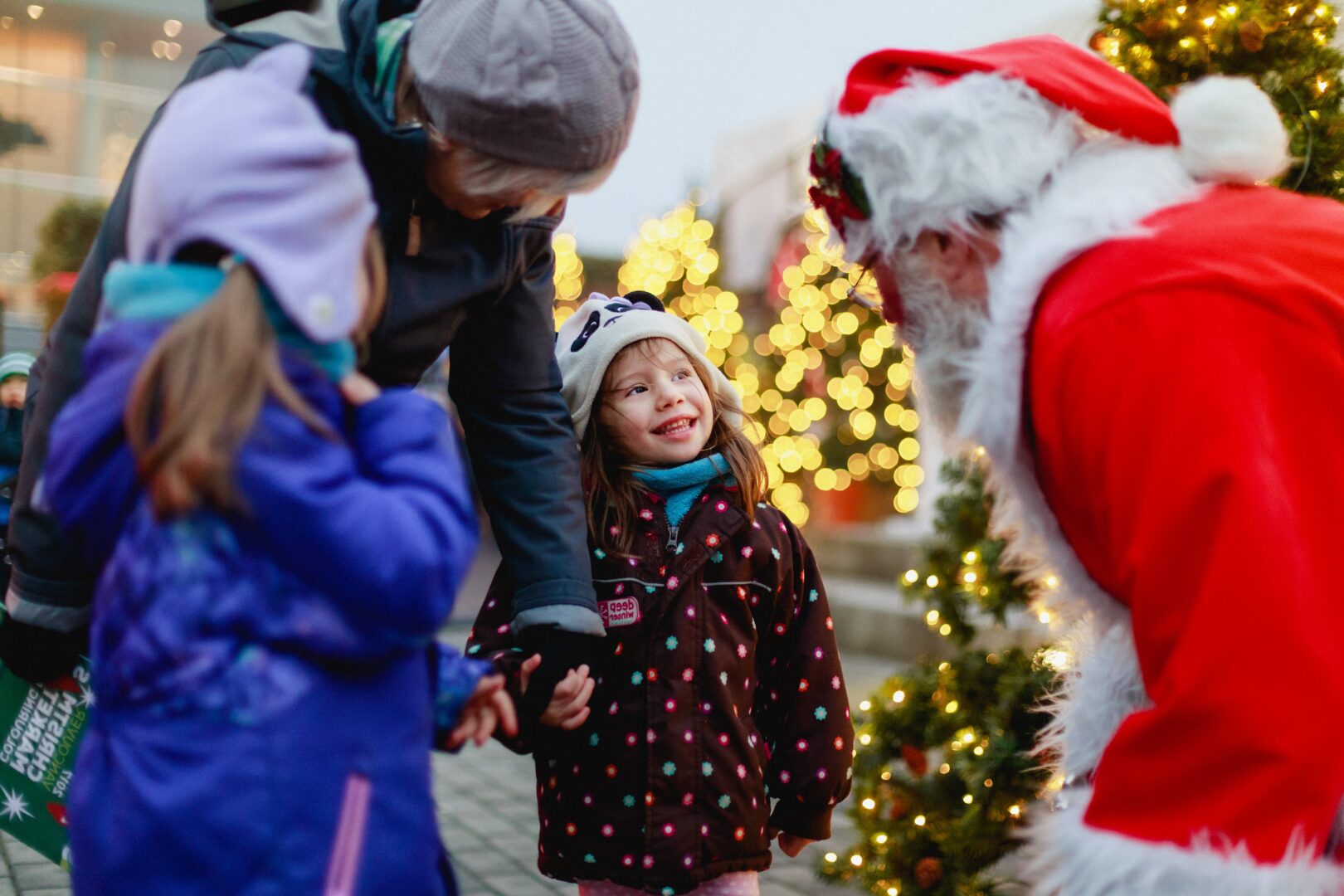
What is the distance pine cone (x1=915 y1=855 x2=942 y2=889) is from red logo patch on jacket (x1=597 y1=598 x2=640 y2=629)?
4.86 feet

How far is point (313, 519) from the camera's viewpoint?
1.33m

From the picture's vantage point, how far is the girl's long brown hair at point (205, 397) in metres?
1.32

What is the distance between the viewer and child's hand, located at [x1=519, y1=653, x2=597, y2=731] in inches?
75.9

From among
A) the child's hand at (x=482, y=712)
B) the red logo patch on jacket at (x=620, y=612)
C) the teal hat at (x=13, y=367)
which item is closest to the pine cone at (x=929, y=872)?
the red logo patch on jacket at (x=620, y=612)

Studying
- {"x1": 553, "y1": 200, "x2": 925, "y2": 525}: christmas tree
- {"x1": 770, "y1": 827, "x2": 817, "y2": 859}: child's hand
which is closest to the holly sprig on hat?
{"x1": 770, "y1": 827, "x2": 817, "y2": 859}: child's hand

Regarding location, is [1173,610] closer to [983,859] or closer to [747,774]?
[747,774]

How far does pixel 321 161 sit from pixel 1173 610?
1.09m

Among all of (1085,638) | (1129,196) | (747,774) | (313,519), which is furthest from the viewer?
(747,774)

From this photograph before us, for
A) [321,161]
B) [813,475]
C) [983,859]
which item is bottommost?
[813,475]

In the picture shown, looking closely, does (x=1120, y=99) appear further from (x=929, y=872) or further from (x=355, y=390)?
(x=929, y=872)

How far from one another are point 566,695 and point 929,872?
179 cm

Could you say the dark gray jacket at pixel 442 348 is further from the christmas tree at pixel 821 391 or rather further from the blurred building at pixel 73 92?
the christmas tree at pixel 821 391

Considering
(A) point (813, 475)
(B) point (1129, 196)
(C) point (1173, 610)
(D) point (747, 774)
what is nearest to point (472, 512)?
(C) point (1173, 610)

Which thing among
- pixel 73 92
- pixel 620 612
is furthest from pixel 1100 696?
pixel 73 92
